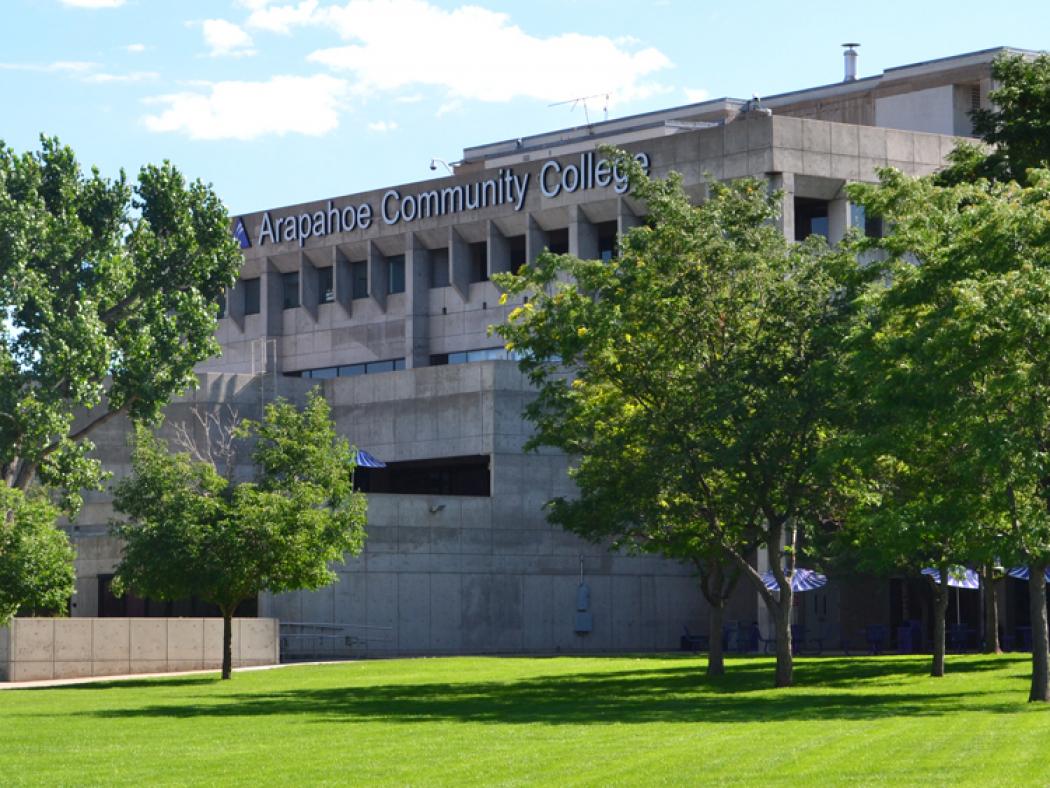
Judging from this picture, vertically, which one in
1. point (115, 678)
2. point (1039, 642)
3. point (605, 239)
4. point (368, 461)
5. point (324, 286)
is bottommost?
point (115, 678)

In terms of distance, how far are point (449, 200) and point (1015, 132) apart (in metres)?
42.0

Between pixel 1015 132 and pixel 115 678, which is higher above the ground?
pixel 1015 132

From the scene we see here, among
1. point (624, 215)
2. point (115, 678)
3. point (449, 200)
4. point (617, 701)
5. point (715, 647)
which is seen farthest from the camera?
point (449, 200)

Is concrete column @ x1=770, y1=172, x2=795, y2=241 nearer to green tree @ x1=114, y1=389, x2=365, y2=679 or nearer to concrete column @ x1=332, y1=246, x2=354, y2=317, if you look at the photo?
concrete column @ x1=332, y1=246, x2=354, y2=317

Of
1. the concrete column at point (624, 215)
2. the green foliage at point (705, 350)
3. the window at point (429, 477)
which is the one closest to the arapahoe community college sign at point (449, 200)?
the concrete column at point (624, 215)

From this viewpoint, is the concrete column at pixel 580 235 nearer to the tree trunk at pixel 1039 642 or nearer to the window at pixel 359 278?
the window at pixel 359 278

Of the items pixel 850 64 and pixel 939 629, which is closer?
pixel 939 629

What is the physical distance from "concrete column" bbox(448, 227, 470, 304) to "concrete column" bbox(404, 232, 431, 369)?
1842 mm

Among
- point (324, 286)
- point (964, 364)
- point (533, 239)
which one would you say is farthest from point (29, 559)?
point (324, 286)

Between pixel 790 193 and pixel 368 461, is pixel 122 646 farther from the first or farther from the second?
pixel 790 193

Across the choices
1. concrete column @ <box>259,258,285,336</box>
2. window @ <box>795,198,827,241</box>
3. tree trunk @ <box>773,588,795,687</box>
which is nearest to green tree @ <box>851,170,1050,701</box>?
tree trunk @ <box>773,588,795,687</box>

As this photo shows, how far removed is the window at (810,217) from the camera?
244 feet

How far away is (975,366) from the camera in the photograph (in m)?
30.3

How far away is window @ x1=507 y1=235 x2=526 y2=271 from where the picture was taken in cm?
8094
